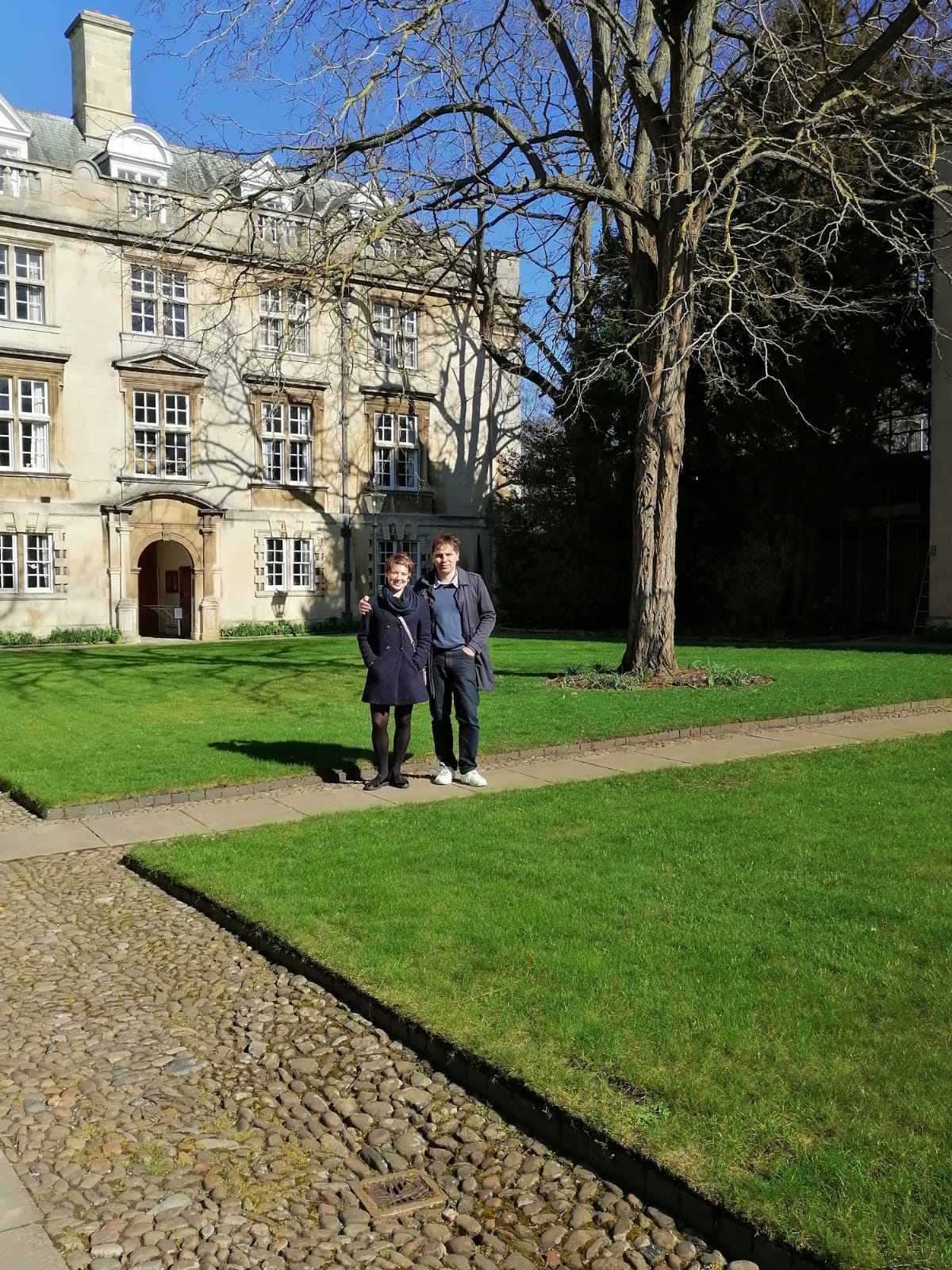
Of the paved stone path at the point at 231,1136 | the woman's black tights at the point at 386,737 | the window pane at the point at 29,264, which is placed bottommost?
the paved stone path at the point at 231,1136

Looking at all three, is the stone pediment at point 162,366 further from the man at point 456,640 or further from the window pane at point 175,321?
the man at point 456,640

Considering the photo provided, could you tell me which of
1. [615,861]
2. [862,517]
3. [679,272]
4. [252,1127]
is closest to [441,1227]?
[252,1127]

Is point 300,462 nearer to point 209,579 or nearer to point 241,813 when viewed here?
point 209,579

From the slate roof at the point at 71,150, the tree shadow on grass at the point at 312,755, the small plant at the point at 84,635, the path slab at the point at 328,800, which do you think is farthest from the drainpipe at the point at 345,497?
the path slab at the point at 328,800

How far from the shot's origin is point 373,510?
116ft

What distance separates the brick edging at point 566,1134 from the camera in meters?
2.80

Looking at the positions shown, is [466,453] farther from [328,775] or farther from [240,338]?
[328,775]

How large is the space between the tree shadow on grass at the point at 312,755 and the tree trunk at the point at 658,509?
5969mm

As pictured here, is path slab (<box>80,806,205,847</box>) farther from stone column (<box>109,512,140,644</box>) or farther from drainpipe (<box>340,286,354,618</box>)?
drainpipe (<box>340,286,354,618</box>)

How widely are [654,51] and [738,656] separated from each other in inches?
394

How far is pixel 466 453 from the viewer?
37438 millimetres

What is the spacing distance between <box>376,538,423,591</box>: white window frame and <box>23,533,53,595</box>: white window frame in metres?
10.3

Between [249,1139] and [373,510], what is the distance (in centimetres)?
3245

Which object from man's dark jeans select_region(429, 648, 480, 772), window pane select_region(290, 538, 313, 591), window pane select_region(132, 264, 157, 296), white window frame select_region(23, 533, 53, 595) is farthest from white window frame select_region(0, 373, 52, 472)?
man's dark jeans select_region(429, 648, 480, 772)
